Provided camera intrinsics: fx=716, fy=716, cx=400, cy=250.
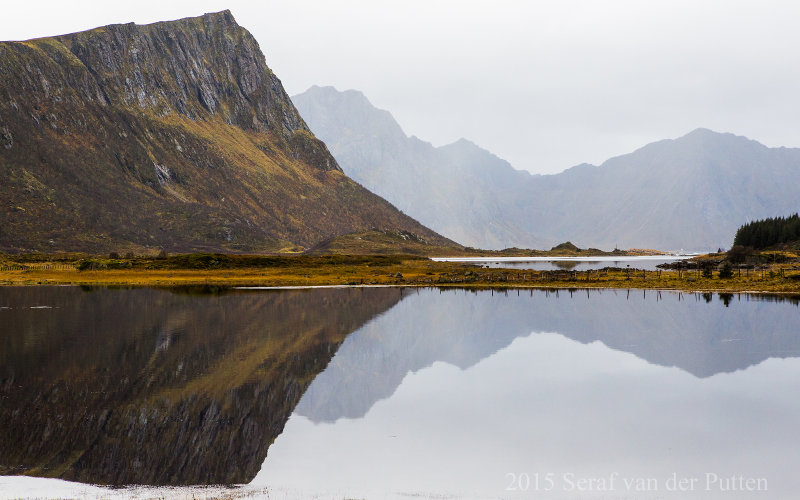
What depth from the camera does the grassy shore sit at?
99.1 m

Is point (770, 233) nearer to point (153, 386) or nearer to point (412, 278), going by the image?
point (412, 278)

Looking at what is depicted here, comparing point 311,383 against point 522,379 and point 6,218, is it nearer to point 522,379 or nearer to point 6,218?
point 522,379

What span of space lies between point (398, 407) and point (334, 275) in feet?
309

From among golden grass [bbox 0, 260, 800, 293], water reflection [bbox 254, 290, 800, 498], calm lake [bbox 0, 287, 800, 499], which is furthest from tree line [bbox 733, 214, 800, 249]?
water reflection [bbox 254, 290, 800, 498]

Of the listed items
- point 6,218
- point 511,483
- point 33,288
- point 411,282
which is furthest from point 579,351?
point 6,218

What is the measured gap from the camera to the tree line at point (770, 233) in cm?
16200

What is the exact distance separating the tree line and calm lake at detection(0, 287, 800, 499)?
11773 centimetres

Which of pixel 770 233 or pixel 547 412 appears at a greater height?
pixel 770 233

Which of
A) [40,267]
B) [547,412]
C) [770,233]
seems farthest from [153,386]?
[770,233]

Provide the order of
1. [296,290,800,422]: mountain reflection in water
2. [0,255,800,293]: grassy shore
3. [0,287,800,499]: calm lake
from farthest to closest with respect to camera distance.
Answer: [0,255,800,293]: grassy shore → [296,290,800,422]: mountain reflection in water → [0,287,800,499]: calm lake

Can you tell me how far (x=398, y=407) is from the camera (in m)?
30.7

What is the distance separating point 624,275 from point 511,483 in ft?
324

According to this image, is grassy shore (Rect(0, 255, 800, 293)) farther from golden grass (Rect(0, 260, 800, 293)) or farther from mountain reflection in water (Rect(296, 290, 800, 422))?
mountain reflection in water (Rect(296, 290, 800, 422))

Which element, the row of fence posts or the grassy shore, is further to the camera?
the row of fence posts
